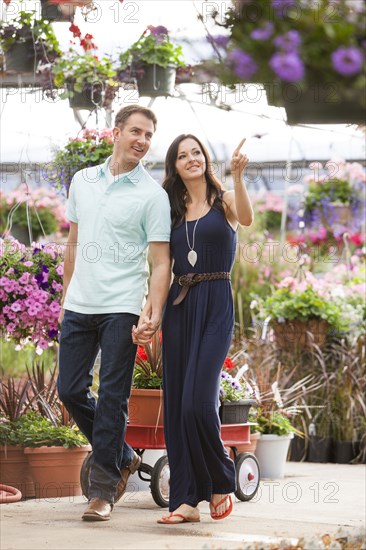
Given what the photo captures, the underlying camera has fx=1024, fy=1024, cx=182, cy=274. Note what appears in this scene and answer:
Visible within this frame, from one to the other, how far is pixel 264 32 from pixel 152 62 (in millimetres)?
3610

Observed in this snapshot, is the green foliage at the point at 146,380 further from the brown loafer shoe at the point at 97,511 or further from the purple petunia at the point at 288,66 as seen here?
the purple petunia at the point at 288,66

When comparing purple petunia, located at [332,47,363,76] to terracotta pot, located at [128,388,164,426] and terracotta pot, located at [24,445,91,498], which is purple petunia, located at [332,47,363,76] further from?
terracotta pot, located at [24,445,91,498]

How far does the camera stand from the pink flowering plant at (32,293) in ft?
14.9

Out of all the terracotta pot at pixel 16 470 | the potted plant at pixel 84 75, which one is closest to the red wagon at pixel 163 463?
the terracotta pot at pixel 16 470

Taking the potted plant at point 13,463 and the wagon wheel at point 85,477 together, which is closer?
the wagon wheel at point 85,477

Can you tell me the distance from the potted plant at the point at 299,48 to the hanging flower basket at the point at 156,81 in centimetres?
353

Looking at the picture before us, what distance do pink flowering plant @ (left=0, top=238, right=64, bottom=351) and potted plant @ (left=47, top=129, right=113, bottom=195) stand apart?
549mm

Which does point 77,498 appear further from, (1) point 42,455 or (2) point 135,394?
(2) point 135,394

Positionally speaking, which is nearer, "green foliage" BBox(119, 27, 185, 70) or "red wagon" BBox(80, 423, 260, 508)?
"red wagon" BBox(80, 423, 260, 508)

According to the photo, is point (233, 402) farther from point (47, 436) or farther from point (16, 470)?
point (16, 470)

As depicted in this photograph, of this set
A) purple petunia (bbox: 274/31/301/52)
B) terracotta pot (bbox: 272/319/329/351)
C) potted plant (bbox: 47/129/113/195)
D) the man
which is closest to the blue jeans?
the man

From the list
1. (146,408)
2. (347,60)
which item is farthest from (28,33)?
(347,60)

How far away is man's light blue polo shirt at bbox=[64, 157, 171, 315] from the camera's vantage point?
370cm

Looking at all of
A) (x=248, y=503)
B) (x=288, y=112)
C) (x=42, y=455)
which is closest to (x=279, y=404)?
(x=248, y=503)
